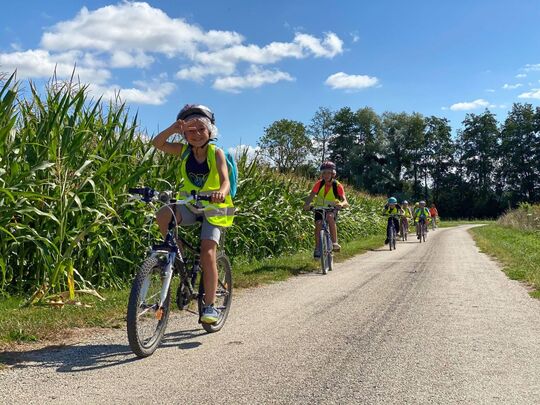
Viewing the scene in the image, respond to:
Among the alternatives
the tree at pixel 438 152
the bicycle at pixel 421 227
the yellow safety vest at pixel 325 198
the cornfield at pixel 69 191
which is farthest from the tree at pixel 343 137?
the cornfield at pixel 69 191

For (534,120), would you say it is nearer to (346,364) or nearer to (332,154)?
(332,154)

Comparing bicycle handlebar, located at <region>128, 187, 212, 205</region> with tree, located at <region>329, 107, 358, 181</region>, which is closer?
bicycle handlebar, located at <region>128, 187, 212, 205</region>

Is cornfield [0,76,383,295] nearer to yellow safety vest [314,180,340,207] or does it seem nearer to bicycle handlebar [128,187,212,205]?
bicycle handlebar [128,187,212,205]

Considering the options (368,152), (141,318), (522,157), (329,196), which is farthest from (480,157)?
(141,318)

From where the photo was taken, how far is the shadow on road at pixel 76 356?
372cm

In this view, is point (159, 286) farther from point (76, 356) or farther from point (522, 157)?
point (522, 157)

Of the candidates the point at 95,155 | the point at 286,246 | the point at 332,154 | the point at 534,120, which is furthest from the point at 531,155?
the point at 95,155

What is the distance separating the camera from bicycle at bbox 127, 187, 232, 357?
3.82 metres

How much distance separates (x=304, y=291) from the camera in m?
7.60

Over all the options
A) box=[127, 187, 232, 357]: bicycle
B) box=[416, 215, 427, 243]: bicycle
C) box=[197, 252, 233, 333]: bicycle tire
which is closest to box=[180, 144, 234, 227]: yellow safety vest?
box=[127, 187, 232, 357]: bicycle

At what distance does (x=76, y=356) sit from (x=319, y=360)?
6.16ft

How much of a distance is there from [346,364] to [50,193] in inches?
162

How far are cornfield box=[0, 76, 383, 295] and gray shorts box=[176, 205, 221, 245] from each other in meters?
1.87

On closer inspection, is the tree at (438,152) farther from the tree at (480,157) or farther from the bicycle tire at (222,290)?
the bicycle tire at (222,290)
